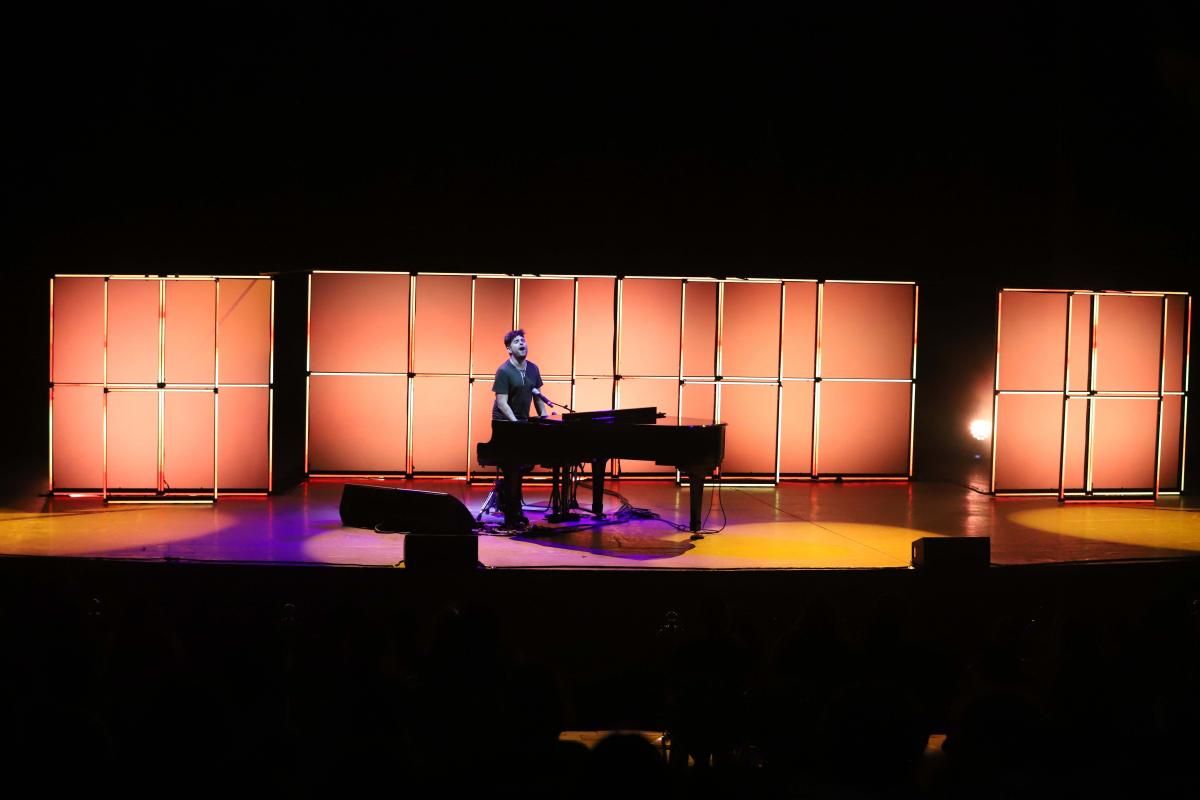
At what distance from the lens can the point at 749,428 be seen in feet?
36.3

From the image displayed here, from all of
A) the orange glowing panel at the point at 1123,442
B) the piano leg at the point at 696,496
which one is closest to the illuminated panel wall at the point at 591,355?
the orange glowing panel at the point at 1123,442

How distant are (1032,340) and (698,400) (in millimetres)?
3456

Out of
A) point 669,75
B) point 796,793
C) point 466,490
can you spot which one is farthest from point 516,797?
point 669,75

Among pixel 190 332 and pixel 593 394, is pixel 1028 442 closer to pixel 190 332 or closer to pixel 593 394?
pixel 593 394

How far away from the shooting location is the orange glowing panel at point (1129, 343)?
10.4m

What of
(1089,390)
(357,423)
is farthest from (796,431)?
(357,423)

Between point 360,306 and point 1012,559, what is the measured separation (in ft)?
22.1

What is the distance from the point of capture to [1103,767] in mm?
3133

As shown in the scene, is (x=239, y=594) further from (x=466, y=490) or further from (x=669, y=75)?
(x=669, y=75)

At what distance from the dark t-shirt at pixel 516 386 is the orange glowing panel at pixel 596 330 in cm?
214

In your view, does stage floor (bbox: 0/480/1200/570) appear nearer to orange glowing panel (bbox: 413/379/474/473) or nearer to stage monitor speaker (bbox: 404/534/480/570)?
stage monitor speaker (bbox: 404/534/480/570)

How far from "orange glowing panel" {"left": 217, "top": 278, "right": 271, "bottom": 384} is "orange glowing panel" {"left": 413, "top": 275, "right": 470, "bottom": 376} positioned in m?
1.66

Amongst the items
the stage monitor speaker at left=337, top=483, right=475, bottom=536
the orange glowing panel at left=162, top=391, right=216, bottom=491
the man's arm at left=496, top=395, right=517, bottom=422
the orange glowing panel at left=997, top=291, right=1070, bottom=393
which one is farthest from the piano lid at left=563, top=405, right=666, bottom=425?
the orange glowing panel at left=997, top=291, right=1070, bottom=393

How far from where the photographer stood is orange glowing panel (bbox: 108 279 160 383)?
9.26 m
